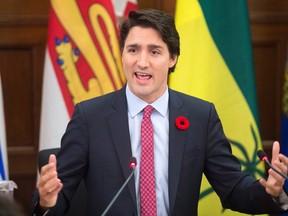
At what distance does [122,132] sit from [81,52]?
108cm

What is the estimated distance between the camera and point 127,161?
7.23 feet

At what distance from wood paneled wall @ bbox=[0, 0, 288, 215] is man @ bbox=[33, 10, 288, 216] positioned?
1625 millimetres

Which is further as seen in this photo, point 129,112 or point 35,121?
point 35,121

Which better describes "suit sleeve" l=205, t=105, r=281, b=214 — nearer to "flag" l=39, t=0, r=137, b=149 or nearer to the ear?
the ear

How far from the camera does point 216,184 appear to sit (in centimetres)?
231

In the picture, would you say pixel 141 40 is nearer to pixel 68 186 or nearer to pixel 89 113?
pixel 89 113

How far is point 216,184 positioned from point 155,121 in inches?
10.8

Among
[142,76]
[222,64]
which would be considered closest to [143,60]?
[142,76]

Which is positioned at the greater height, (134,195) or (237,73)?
(237,73)

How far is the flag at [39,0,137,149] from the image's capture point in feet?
10.7

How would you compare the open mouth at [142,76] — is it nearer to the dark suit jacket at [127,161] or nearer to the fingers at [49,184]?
the dark suit jacket at [127,161]

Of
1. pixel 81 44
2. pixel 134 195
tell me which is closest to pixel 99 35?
pixel 81 44

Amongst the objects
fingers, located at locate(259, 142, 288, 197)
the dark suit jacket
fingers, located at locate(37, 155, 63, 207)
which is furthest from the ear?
fingers, located at locate(37, 155, 63, 207)

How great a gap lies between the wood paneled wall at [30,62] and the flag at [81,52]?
1.91ft
